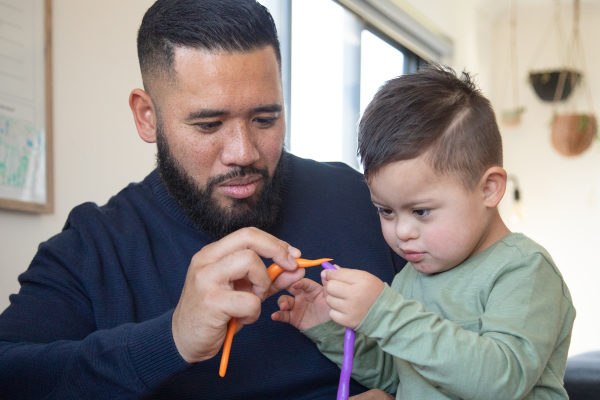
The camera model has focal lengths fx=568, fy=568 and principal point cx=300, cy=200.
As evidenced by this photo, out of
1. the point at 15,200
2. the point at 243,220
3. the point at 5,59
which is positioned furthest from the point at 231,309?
the point at 5,59

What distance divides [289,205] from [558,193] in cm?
454

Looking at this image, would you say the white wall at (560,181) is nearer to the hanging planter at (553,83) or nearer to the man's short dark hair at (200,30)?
the hanging planter at (553,83)

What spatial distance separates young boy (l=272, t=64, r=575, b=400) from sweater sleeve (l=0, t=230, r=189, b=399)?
11.5 inches

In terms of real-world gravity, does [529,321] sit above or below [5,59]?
below

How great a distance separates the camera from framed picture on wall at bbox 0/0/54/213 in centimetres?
166

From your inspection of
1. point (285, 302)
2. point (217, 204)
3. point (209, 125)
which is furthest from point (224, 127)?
point (285, 302)

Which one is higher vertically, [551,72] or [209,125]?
[551,72]

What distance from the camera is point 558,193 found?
17.3 feet

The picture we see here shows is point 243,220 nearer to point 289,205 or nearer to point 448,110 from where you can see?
point 289,205

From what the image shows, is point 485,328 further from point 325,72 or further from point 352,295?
point 325,72

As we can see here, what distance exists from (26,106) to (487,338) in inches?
58.9

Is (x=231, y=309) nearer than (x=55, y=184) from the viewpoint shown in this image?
Yes

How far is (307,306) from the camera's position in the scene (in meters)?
1.18

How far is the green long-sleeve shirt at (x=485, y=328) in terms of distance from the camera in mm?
838
